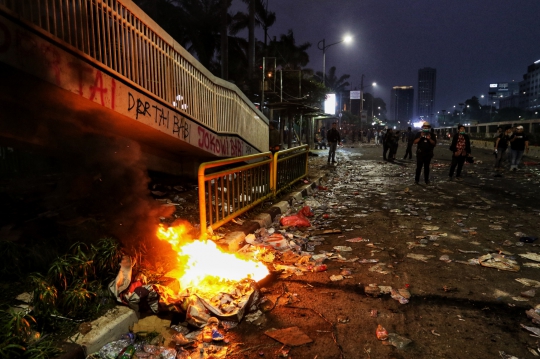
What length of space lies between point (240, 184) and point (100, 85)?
273 centimetres

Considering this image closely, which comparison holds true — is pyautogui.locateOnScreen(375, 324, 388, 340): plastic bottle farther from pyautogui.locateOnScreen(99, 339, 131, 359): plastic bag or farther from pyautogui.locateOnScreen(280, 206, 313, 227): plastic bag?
pyautogui.locateOnScreen(280, 206, 313, 227): plastic bag

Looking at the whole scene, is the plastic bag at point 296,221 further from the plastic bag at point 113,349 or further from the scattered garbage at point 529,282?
the plastic bag at point 113,349

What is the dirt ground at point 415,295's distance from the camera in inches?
108

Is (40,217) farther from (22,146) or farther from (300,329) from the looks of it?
(300,329)

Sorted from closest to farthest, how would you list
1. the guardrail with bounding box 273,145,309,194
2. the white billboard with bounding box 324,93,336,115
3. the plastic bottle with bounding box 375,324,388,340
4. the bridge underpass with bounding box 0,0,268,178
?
the plastic bottle with bounding box 375,324,388,340 < the bridge underpass with bounding box 0,0,268,178 < the guardrail with bounding box 273,145,309,194 < the white billboard with bounding box 324,93,336,115

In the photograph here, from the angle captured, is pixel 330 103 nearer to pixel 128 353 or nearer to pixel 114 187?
pixel 114 187

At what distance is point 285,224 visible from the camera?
6.23m

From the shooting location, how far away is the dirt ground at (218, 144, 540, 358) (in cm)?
274

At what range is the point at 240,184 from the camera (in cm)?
622

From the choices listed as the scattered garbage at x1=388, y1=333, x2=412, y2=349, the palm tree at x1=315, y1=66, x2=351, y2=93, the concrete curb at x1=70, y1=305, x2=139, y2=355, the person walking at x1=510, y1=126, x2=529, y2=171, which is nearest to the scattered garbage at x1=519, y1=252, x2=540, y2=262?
the scattered garbage at x1=388, y1=333, x2=412, y2=349

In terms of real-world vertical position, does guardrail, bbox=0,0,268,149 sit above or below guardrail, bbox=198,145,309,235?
above

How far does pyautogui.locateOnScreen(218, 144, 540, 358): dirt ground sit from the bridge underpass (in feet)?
12.0

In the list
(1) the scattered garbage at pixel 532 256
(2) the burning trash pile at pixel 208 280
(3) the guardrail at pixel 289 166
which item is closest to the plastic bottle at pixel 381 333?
(2) the burning trash pile at pixel 208 280

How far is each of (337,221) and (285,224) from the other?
107cm
